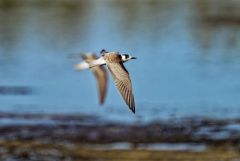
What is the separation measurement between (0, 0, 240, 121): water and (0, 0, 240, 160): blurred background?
0.03 m

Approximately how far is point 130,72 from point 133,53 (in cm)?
332

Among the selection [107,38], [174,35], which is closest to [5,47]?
[107,38]

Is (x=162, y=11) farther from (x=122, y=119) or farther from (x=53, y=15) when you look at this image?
(x=122, y=119)

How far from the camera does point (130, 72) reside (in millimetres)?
19719

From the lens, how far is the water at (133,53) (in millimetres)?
16891

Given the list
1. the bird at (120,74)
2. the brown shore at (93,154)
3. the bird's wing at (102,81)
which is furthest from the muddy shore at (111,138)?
the bird at (120,74)

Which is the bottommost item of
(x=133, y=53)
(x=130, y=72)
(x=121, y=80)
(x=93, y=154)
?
(x=121, y=80)

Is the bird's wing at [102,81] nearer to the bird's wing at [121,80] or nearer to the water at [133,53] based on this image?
the bird's wing at [121,80]

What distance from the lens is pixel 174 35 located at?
27.3 metres

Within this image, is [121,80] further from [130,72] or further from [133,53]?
[133,53]

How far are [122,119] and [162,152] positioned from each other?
2.22m

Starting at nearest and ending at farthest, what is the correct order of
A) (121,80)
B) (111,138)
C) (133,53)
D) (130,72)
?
(121,80), (111,138), (130,72), (133,53)

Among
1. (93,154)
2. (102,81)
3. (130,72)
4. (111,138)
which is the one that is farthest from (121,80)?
(130,72)

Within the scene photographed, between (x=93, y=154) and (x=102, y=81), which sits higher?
(x=102, y=81)
